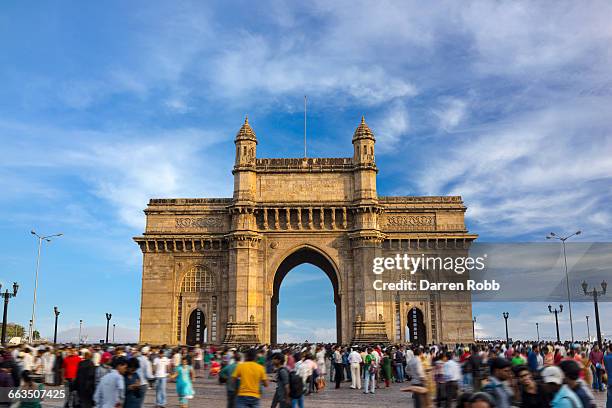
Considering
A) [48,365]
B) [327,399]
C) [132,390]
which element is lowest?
[327,399]

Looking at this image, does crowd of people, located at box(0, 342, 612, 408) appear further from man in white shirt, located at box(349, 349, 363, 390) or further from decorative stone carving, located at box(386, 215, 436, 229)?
decorative stone carving, located at box(386, 215, 436, 229)

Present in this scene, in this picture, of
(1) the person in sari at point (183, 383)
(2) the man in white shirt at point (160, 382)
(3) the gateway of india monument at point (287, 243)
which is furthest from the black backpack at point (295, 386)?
(3) the gateway of india monument at point (287, 243)

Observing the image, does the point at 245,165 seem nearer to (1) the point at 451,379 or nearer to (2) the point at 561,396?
(1) the point at 451,379

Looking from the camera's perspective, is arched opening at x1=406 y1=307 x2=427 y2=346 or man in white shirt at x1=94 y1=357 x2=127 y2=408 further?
arched opening at x1=406 y1=307 x2=427 y2=346

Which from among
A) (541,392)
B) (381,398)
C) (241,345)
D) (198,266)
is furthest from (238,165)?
(541,392)

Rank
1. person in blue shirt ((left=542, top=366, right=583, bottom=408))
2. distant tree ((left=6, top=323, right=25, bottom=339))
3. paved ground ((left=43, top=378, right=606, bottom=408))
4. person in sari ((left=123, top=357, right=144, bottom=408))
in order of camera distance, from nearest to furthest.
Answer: person in blue shirt ((left=542, top=366, right=583, bottom=408)) → person in sari ((left=123, top=357, right=144, bottom=408)) → paved ground ((left=43, top=378, right=606, bottom=408)) → distant tree ((left=6, top=323, right=25, bottom=339))

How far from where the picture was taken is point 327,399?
21797mm

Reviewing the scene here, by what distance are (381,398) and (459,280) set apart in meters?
25.9

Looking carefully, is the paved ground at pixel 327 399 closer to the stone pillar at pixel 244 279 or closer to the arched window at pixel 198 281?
the stone pillar at pixel 244 279

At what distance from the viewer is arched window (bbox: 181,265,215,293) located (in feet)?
156

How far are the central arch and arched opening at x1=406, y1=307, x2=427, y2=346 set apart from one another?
20.7 feet

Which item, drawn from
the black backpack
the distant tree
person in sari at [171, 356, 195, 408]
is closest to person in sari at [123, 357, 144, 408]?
the black backpack

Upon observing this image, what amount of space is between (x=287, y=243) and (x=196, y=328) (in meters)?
11.5

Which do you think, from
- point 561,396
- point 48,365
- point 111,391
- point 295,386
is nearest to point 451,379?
point 295,386
